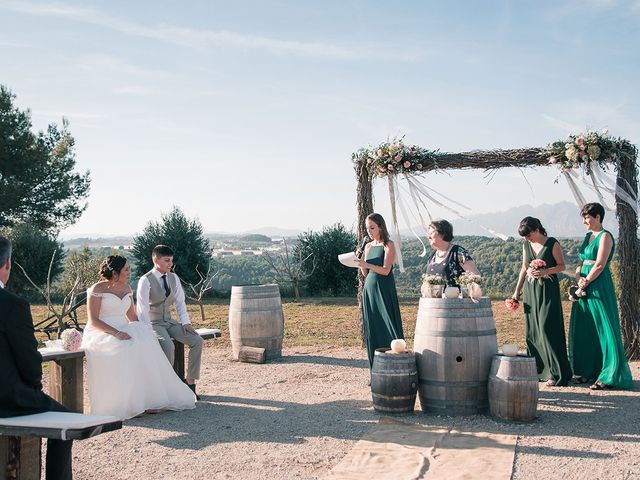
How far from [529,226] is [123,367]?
15.5 feet

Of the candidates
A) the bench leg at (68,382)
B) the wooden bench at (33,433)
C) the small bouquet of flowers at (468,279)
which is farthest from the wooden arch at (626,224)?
the wooden bench at (33,433)

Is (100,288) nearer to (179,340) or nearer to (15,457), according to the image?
(179,340)

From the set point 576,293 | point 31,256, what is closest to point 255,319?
point 576,293

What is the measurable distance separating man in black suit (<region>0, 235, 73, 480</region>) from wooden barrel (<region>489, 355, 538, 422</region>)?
12.1ft

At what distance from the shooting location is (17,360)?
160 inches

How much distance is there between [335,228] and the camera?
27234 mm

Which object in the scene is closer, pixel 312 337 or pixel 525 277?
pixel 525 277

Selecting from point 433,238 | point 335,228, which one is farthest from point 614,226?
point 335,228

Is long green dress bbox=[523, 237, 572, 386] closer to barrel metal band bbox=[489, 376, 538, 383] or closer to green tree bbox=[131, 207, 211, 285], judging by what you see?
barrel metal band bbox=[489, 376, 538, 383]

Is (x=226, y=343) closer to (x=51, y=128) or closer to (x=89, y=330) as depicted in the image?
(x=89, y=330)

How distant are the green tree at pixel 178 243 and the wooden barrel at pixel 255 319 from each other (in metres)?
17.1

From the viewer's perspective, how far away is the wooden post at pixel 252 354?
9797mm

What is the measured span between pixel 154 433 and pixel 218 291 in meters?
20.4

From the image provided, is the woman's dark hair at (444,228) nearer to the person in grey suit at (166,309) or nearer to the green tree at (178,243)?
the person in grey suit at (166,309)
